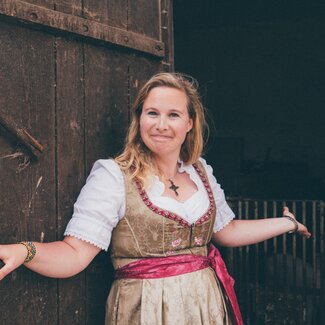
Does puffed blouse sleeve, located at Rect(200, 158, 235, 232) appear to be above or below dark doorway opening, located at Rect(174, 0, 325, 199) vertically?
below

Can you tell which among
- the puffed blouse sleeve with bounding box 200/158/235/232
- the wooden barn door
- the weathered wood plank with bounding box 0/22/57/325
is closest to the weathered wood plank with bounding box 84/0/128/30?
the wooden barn door

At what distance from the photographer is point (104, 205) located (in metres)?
1.98

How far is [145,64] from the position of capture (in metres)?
2.48

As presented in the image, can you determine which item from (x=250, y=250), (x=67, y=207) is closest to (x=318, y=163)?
(x=250, y=250)

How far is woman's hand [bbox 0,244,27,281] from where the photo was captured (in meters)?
1.63

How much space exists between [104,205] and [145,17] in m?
0.89

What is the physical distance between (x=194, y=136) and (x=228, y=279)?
563mm

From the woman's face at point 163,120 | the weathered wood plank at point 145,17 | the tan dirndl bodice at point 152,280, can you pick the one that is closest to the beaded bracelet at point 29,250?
the tan dirndl bodice at point 152,280

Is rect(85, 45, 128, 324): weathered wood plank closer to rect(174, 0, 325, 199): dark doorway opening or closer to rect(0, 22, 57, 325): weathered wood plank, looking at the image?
rect(0, 22, 57, 325): weathered wood plank

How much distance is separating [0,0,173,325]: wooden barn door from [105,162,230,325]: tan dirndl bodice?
0.50 feet

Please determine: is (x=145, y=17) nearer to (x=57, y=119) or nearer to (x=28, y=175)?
(x=57, y=119)

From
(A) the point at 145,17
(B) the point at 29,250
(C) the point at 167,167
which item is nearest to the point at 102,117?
(C) the point at 167,167

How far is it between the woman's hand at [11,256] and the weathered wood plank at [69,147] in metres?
0.31

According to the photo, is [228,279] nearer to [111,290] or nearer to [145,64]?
[111,290]
